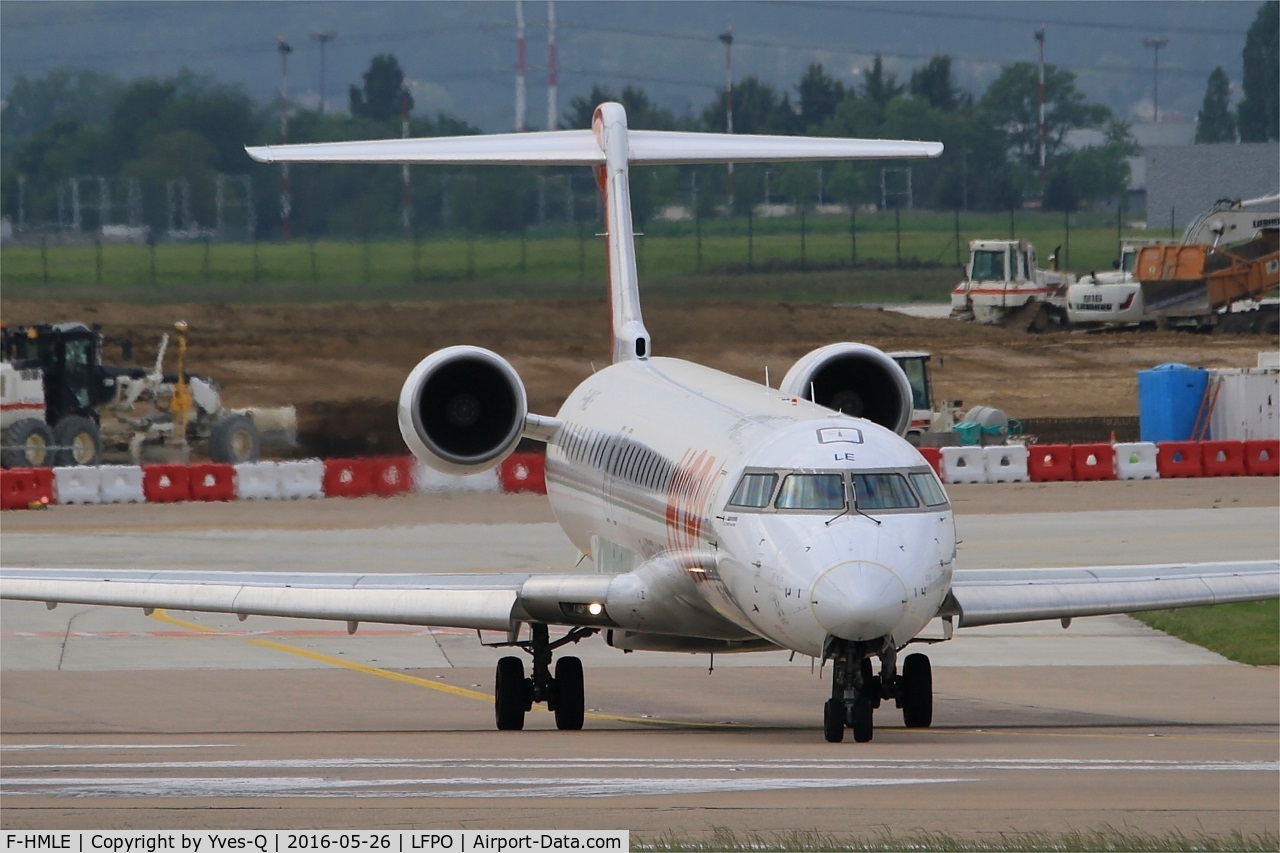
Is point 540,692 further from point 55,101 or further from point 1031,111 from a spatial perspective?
point 1031,111

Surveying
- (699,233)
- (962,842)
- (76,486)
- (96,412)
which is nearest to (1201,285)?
(699,233)

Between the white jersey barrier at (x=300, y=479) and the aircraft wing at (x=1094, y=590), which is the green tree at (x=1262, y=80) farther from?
the aircraft wing at (x=1094, y=590)

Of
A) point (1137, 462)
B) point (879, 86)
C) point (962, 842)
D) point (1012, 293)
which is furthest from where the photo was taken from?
point (879, 86)

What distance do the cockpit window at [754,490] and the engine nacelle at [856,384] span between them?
500 cm

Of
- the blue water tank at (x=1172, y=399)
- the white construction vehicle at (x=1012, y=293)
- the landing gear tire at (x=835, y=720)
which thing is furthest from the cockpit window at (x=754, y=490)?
the white construction vehicle at (x=1012, y=293)

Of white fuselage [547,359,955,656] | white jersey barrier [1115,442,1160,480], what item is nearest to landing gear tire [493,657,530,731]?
white fuselage [547,359,955,656]

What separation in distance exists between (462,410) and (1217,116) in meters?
109

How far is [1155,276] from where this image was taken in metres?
63.2

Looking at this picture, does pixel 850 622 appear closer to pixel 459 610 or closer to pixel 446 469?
pixel 459 610

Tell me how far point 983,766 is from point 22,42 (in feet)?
286

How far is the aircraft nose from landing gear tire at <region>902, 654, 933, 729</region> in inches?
98.0

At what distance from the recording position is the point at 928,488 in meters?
15.5

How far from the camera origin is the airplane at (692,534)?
1495 centimetres

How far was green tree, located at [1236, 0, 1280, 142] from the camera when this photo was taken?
113 metres
